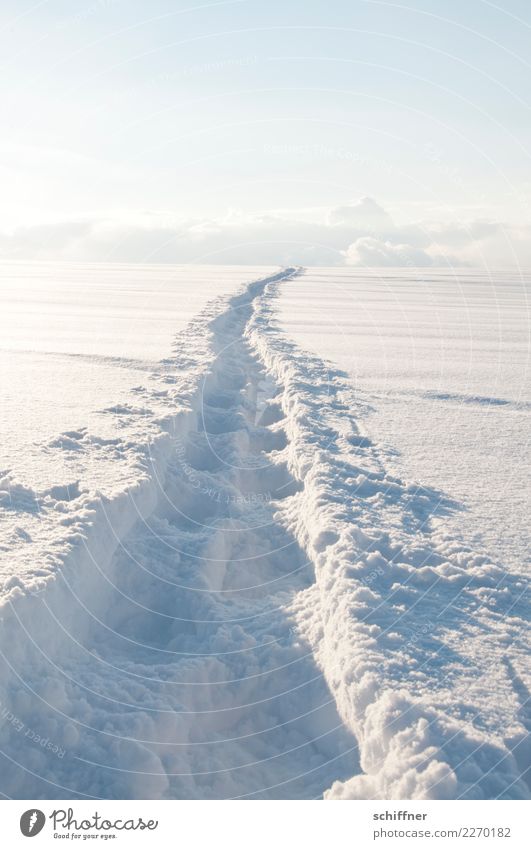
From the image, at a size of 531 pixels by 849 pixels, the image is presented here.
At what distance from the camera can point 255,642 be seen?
342 centimetres

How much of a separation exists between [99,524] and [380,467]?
6.60ft

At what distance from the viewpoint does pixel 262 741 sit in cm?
310

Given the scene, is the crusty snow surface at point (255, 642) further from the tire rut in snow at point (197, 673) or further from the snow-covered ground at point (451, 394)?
the snow-covered ground at point (451, 394)

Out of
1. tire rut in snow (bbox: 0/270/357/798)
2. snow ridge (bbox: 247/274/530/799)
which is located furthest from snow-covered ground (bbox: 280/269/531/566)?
tire rut in snow (bbox: 0/270/357/798)

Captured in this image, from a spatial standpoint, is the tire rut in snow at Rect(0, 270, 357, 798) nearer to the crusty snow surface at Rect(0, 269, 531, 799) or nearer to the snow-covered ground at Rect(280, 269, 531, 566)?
the crusty snow surface at Rect(0, 269, 531, 799)

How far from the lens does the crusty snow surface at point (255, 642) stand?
104 inches

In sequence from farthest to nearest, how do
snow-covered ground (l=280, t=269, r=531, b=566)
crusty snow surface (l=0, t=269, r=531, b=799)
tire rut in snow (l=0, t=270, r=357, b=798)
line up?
snow-covered ground (l=280, t=269, r=531, b=566), tire rut in snow (l=0, t=270, r=357, b=798), crusty snow surface (l=0, t=269, r=531, b=799)

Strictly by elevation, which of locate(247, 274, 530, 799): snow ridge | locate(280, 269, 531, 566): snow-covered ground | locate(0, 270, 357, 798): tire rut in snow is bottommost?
locate(0, 270, 357, 798): tire rut in snow

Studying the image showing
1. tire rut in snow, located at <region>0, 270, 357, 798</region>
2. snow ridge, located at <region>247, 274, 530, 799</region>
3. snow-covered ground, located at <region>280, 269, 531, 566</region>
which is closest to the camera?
snow ridge, located at <region>247, 274, 530, 799</region>

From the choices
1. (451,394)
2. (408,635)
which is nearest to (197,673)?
(408,635)

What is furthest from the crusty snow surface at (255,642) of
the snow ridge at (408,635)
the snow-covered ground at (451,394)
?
the snow-covered ground at (451,394)

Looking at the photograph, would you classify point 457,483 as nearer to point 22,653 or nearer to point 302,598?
point 302,598

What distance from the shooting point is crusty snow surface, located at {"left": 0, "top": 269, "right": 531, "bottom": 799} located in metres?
2.65
